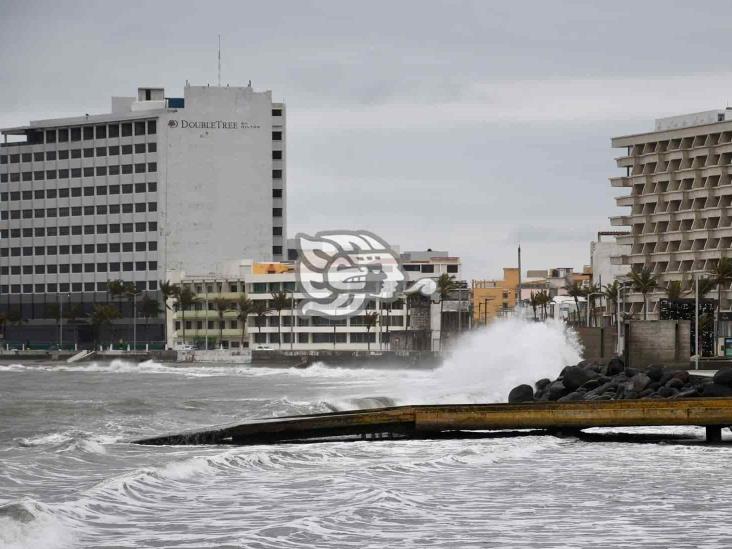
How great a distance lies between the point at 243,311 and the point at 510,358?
95.8 metres

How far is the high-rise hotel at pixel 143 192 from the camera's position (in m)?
178

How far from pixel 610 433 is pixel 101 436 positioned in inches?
473

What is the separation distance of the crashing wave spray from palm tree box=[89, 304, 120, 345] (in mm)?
93296

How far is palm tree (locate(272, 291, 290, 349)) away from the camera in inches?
6576

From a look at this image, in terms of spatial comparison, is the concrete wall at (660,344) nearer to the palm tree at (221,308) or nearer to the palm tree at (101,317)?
the palm tree at (221,308)

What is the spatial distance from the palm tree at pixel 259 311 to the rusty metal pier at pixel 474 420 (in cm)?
13943

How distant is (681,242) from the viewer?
425ft

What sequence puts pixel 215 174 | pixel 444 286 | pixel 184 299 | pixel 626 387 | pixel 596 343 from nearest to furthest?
1. pixel 626 387
2. pixel 596 343
3. pixel 184 299
4. pixel 444 286
5. pixel 215 174

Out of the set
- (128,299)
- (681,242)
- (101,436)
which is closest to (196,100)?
(128,299)

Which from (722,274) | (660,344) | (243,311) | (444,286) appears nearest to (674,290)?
(722,274)

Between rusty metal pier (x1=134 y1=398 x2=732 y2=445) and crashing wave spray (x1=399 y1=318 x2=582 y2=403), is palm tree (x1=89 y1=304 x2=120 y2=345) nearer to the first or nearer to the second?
crashing wave spray (x1=399 y1=318 x2=582 y2=403)

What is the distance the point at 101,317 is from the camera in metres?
178

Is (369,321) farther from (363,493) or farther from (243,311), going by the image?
(363,493)

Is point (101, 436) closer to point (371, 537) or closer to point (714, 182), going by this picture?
point (371, 537)
